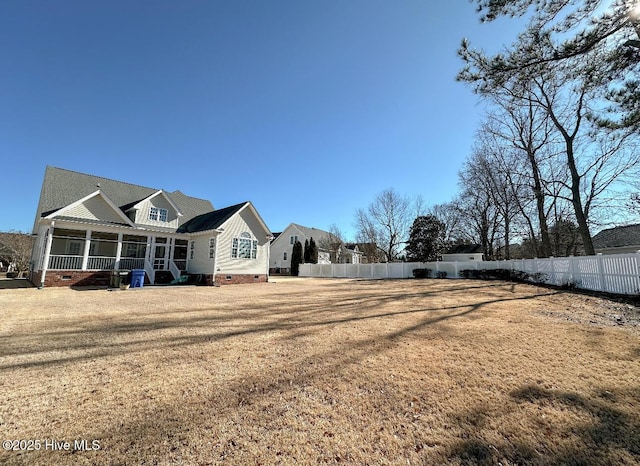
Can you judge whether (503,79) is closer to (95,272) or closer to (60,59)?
(60,59)

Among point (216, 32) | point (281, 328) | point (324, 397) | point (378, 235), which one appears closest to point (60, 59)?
point (216, 32)

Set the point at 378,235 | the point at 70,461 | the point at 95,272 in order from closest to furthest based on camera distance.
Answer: the point at 70,461 < the point at 95,272 < the point at 378,235

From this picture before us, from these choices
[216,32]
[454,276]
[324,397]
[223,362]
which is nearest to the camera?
[324,397]

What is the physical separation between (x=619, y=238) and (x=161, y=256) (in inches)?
1635

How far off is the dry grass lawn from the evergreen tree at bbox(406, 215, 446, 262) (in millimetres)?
25972

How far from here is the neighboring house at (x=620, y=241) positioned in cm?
2423

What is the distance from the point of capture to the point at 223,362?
426 centimetres

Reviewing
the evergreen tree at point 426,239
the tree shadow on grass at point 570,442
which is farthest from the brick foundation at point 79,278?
the evergreen tree at point 426,239

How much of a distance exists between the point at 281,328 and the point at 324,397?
11.0ft

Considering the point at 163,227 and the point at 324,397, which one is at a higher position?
the point at 163,227

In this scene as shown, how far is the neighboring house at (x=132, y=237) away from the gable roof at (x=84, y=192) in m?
0.05

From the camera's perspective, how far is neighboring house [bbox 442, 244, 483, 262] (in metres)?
35.2

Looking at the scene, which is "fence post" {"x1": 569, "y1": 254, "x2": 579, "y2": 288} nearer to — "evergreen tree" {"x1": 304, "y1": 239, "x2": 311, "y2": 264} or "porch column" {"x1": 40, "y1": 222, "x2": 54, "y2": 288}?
"porch column" {"x1": 40, "y1": 222, "x2": 54, "y2": 288}

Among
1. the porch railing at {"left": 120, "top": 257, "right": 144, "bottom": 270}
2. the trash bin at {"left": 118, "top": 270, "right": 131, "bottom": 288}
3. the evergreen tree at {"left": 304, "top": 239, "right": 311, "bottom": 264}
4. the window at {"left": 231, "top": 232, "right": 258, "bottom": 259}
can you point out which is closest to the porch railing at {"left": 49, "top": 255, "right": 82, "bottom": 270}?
the porch railing at {"left": 120, "top": 257, "right": 144, "bottom": 270}
